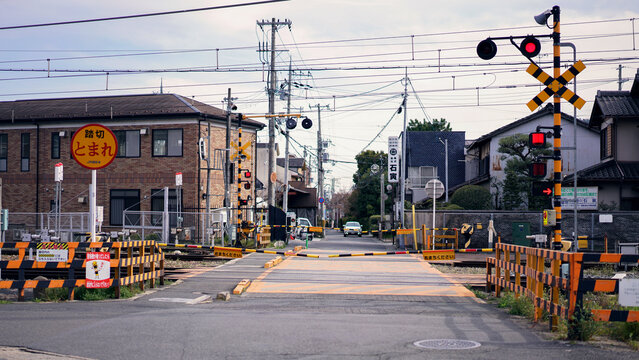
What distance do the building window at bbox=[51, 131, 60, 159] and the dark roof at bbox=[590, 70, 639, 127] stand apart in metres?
29.6

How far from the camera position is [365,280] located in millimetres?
16016

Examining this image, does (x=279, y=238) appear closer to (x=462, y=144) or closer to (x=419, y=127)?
(x=462, y=144)

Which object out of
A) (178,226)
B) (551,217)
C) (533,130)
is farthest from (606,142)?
(178,226)

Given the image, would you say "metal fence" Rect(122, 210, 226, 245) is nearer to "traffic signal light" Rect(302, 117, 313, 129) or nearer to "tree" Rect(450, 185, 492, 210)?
"traffic signal light" Rect(302, 117, 313, 129)

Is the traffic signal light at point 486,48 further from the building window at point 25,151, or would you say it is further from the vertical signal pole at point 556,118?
the building window at point 25,151

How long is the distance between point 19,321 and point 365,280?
29.3ft

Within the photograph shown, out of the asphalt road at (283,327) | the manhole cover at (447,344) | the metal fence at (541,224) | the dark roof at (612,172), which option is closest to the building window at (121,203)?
the metal fence at (541,224)

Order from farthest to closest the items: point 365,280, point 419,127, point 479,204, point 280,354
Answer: point 419,127 → point 479,204 → point 365,280 → point 280,354

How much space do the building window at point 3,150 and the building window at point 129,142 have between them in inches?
282

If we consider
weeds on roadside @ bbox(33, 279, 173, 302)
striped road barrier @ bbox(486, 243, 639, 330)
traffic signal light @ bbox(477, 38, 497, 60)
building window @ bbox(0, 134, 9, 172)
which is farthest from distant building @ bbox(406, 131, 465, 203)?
striped road barrier @ bbox(486, 243, 639, 330)

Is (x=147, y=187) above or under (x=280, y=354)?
above

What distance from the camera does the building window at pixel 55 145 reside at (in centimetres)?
3691

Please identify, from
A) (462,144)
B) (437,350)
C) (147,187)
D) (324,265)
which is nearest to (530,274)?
(437,350)

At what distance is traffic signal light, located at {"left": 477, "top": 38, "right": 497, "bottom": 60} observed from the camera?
594 inches
